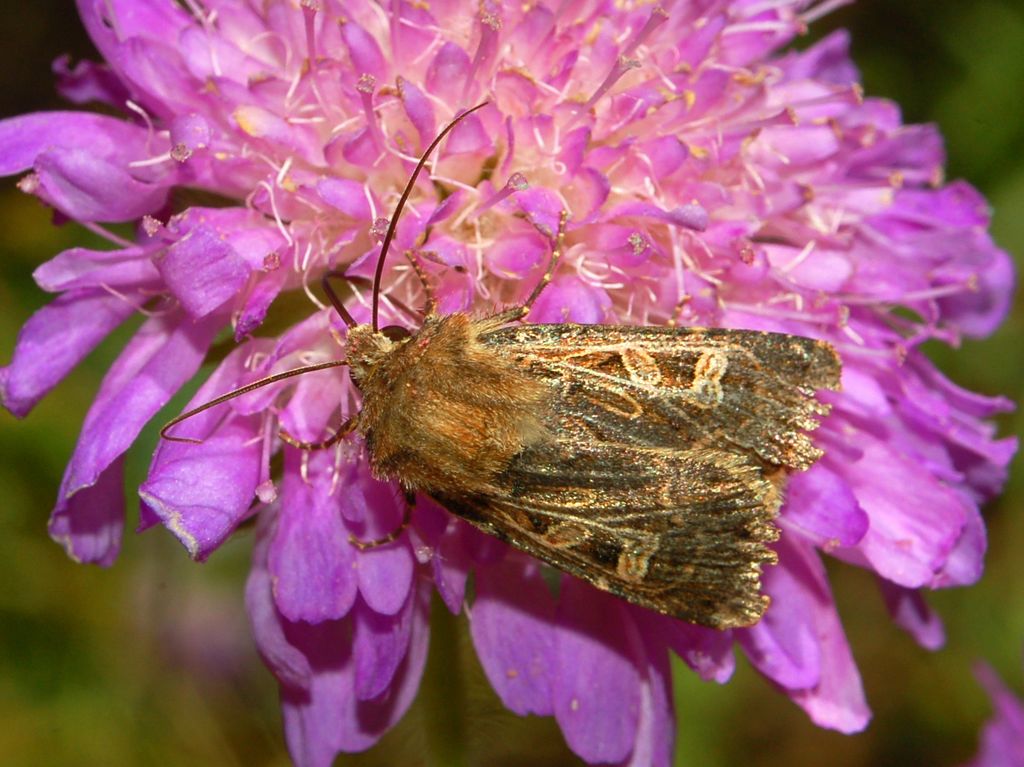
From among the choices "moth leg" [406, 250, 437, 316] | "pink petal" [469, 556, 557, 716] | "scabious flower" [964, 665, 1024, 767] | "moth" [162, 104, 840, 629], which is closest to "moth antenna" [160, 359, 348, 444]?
"moth" [162, 104, 840, 629]

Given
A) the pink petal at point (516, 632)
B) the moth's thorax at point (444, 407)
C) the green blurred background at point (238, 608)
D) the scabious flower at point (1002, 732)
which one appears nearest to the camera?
the moth's thorax at point (444, 407)

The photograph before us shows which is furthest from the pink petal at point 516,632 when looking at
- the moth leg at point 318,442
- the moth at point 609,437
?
the moth leg at point 318,442

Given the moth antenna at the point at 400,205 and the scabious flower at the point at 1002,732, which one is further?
the scabious flower at the point at 1002,732

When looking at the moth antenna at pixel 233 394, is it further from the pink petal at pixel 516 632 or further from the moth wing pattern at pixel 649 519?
the pink petal at pixel 516 632

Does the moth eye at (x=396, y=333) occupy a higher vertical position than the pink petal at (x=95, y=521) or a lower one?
higher

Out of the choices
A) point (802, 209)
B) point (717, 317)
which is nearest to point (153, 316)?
point (717, 317)

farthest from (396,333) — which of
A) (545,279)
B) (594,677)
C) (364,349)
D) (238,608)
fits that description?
(238,608)

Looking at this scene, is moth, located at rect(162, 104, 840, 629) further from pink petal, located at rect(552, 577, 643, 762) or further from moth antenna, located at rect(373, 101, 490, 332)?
pink petal, located at rect(552, 577, 643, 762)

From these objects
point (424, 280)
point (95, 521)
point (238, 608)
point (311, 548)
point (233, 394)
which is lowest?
point (238, 608)

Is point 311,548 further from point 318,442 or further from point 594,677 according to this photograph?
point 594,677
